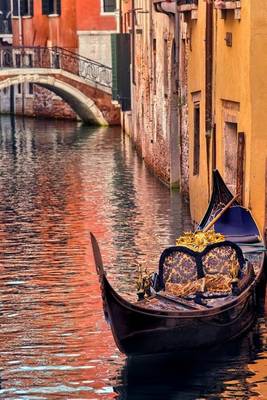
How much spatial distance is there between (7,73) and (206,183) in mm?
22781

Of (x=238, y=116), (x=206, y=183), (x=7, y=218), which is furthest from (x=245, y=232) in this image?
(x=7, y=218)

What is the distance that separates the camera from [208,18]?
691 inches

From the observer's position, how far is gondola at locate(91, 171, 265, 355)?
11.5 m

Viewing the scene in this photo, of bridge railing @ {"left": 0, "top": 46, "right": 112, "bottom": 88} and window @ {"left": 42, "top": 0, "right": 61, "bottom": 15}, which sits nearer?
bridge railing @ {"left": 0, "top": 46, "right": 112, "bottom": 88}

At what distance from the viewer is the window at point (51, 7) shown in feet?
141

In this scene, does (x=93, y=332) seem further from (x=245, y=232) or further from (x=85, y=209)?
(x=85, y=209)

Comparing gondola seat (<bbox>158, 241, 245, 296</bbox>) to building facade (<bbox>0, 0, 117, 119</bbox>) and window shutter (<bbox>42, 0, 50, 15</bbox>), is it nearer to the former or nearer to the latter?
building facade (<bbox>0, 0, 117, 119</bbox>)

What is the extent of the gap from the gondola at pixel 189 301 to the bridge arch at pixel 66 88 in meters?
26.2

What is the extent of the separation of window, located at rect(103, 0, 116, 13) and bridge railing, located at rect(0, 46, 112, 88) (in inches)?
59.9

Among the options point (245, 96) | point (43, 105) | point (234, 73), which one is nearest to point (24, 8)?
point (43, 105)

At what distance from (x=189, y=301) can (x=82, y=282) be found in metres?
3.49

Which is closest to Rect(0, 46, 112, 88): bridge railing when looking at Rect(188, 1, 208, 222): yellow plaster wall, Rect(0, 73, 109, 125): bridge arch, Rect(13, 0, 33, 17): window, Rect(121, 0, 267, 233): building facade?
Rect(0, 73, 109, 125): bridge arch

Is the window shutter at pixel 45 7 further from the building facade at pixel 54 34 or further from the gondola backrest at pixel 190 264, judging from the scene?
the gondola backrest at pixel 190 264

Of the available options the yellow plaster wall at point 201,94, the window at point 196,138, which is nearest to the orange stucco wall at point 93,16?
the yellow plaster wall at point 201,94
